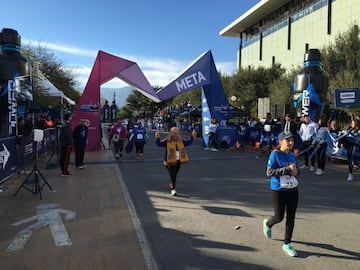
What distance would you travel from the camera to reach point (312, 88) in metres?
15.6

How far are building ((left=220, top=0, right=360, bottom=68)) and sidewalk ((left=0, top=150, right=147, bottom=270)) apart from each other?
89.4 ft

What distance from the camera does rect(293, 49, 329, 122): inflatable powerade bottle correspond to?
15.6 m

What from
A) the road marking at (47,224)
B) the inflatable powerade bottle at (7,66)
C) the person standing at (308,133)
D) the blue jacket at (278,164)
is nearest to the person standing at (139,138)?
the inflatable powerade bottle at (7,66)

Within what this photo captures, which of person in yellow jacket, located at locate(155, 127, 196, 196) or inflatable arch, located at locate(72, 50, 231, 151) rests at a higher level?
inflatable arch, located at locate(72, 50, 231, 151)

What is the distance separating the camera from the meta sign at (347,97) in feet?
37.8

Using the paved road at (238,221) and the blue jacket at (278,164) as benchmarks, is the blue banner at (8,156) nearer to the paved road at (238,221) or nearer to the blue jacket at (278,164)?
the paved road at (238,221)

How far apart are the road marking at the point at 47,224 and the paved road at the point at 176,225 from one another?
0.09ft

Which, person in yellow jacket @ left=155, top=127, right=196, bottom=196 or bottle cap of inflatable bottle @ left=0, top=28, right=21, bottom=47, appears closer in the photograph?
person in yellow jacket @ left=155, top=127, right=196, bottom=196

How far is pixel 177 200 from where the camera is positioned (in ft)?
24.3

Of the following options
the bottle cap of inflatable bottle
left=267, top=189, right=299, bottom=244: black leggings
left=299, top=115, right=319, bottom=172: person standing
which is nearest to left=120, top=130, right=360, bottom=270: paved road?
left=267, top=189, right=299, bottom=244: black leggings

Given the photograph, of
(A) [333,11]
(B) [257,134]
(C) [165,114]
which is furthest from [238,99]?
(B) [257,134]

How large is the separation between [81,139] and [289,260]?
29.0 feet

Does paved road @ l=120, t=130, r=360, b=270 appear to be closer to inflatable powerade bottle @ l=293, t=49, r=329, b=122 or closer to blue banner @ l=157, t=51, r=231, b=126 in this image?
blue banner @ l=157, t=51, r=231, b=126

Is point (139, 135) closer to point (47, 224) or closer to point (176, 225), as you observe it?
point (47, 224)
